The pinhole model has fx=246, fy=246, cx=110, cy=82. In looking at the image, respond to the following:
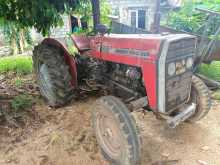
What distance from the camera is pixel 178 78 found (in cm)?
253

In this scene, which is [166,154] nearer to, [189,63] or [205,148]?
[205,148]


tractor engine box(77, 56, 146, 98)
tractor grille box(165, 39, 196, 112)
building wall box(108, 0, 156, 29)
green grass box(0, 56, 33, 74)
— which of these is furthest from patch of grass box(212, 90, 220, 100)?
building wall box(108, 0, 156, 29)

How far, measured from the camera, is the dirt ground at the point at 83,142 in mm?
2652

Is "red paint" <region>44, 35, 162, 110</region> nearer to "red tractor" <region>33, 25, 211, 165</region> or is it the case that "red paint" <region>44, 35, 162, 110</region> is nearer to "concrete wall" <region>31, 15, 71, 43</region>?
"red tractor" <region>33, 25, 211, 165</region>

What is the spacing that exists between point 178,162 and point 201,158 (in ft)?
0.90

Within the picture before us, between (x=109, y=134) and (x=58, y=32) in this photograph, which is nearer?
(x=109, y=134)

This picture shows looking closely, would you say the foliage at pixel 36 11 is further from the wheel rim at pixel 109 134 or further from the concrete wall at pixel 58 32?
the concrete wall at pixel 58 32

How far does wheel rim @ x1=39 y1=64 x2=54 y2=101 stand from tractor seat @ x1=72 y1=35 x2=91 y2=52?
22.7 inches

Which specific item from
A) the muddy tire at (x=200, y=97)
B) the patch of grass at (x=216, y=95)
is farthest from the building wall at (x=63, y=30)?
the muddy tire at (x=200, y=97)

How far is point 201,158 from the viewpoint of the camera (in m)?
2.66

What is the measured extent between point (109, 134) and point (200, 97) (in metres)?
1.26

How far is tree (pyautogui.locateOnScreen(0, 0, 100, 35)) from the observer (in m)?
2.87

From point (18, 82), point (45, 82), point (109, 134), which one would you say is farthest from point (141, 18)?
point (109, 134)

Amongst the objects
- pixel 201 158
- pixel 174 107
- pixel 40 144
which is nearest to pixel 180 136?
pixel 201 158
